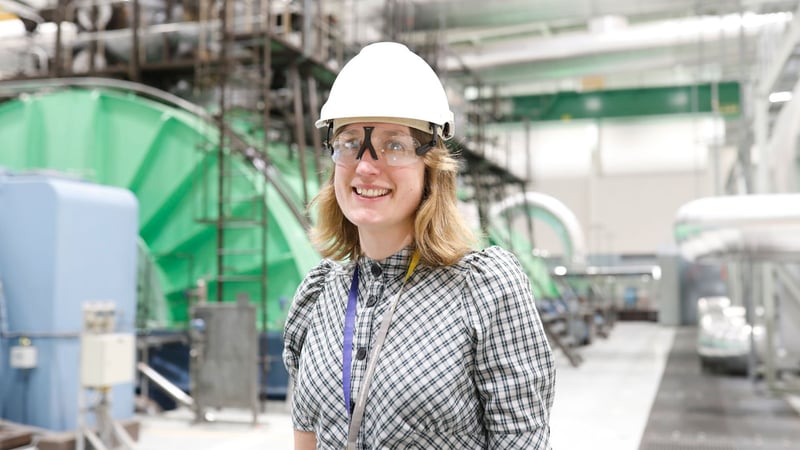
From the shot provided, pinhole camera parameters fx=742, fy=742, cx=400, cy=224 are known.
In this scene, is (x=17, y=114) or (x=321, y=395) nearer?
(x=321, y=395)

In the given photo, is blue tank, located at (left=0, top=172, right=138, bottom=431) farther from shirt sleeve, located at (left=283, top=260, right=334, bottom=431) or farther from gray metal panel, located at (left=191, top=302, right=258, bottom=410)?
shirt sleeve, located at (left=283, top=260, right=334, bottom=431)

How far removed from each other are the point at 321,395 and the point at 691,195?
79.9 feet

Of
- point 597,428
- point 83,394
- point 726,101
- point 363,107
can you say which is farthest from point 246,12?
point 726,101

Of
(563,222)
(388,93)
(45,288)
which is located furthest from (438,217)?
(563,222)

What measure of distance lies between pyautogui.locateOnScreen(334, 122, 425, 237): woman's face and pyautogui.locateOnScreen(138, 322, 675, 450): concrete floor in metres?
4.71

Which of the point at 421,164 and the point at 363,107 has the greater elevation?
the point at 363,107

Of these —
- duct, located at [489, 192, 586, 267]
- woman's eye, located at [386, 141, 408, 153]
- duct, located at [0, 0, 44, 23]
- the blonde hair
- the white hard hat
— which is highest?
duct, located at [0, 0, 44, 23]

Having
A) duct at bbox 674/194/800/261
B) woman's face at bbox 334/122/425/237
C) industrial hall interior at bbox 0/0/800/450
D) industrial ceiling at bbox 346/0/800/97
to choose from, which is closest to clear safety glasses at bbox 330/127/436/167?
woman's face at bbox 334/122/425/237

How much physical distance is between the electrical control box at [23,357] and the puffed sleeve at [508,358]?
17.0ft

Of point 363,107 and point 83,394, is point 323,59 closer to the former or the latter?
point 83,394

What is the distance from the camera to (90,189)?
6.02 metres

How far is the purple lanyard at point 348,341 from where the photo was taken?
1360 mm

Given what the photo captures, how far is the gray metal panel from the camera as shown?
6539mm

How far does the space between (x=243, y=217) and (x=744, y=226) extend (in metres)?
5.03
